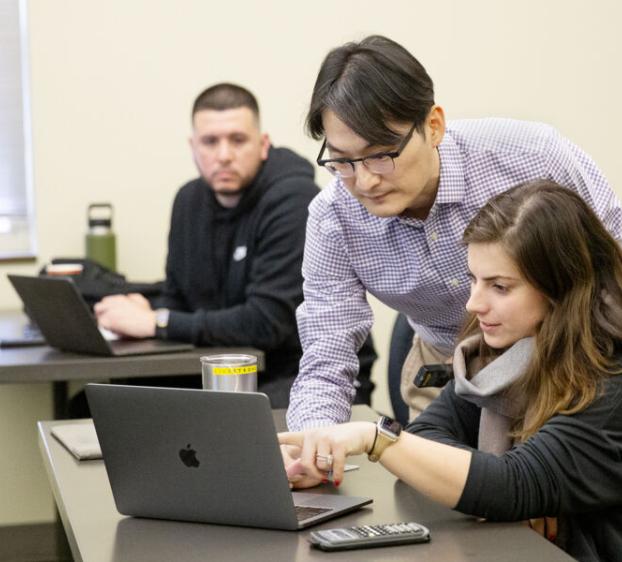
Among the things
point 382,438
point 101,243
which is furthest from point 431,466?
point 101,243

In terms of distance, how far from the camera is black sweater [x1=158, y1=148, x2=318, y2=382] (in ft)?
9.82

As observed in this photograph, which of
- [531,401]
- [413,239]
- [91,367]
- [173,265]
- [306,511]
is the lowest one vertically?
[91,367]

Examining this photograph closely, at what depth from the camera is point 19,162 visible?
3887 mm

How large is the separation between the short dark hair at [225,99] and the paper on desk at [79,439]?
1392mm

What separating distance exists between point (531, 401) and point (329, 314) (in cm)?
56

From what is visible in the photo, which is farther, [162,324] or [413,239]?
[162,324]

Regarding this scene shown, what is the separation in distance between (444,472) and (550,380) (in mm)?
212

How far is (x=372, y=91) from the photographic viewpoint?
1.78 metres

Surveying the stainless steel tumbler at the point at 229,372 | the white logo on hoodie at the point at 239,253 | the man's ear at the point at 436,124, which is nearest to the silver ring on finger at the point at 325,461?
the stainless steel tumbler at the point at 229,372

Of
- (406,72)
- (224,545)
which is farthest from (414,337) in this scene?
(224,545)

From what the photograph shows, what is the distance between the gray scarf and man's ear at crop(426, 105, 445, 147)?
39 cm

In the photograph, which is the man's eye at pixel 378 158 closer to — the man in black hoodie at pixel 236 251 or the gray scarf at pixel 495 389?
the gray scarf at pixel 495 389

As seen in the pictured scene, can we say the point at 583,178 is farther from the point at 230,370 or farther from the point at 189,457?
the point at 189,457

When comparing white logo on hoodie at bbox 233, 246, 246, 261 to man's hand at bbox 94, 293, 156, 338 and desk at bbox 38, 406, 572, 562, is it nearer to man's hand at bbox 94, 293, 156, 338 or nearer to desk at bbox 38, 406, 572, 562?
man's hand at bbox 94, 293, 156, 338
